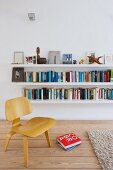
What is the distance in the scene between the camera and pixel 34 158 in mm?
2262

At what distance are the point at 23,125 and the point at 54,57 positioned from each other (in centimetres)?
151

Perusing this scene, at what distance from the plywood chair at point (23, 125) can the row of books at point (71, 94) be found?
0.92 m

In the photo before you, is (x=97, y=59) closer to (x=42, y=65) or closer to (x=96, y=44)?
(x=96, y=44)

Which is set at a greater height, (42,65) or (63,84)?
(42,65)

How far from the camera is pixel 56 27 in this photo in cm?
351

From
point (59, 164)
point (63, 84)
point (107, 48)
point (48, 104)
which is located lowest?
point (59, 164)

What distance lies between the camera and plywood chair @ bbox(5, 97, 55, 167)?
212 cm

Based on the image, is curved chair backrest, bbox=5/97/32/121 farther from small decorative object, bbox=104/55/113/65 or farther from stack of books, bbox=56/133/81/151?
small decorative object, bbox=104/55/113/65

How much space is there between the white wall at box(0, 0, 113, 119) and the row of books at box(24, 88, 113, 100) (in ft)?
2.13

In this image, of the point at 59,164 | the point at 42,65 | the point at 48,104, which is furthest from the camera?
the point at 48,104

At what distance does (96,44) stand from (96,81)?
2.18 feet

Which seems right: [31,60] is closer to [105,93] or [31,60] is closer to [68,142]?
[105,93]

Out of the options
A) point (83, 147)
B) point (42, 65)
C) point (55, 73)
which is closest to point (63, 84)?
point (55, 73)

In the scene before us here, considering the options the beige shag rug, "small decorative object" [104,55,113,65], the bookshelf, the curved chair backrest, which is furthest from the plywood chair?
"small decorative object" [104,55,113,65]
